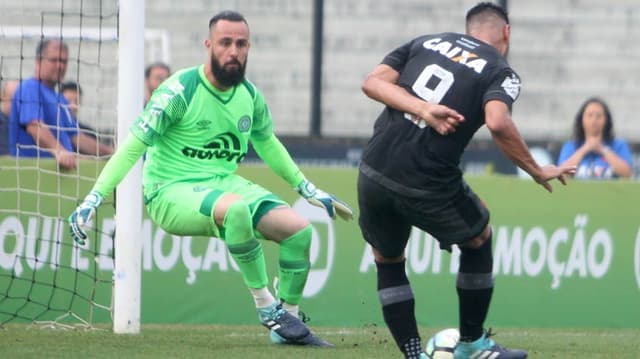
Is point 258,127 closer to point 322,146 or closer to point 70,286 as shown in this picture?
point 70,286

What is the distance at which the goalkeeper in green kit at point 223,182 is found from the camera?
9125 millimetres

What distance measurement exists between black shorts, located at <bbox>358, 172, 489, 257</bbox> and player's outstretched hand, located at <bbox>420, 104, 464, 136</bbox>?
1.36ft

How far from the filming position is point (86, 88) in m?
17.5

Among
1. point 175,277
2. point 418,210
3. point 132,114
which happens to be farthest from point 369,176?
point 175,277

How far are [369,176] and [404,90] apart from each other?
496 millimetres

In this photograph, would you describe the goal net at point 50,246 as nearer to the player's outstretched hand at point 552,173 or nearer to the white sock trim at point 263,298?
the white sock trim at point 263,298

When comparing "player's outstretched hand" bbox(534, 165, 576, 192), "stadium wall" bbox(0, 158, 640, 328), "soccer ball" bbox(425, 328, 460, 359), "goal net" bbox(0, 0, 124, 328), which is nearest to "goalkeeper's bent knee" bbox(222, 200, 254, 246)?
"soccer ball" bbox(425, 328, 460, 359)

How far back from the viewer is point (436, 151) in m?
7.65

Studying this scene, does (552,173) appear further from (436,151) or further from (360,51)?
(360,51)

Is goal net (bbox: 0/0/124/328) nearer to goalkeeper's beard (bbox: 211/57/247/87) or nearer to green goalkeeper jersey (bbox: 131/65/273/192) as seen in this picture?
green goalkeeper jersey (bbox: 131/65/273/192)

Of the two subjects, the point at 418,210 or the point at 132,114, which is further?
the point at 132,114

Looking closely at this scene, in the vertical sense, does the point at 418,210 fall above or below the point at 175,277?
above

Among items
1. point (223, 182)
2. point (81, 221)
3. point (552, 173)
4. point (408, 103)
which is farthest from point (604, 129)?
point (81, 221)

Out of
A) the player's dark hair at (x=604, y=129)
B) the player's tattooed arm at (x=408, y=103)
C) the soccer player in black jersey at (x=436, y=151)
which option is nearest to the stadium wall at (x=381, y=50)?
the player's dark hair at (x=604, y=129)
